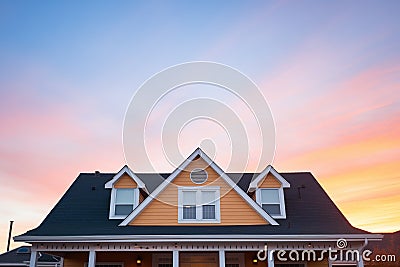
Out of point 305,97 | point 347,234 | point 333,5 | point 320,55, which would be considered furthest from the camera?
point 305,97

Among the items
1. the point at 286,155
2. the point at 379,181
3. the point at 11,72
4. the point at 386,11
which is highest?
the point at 386,11

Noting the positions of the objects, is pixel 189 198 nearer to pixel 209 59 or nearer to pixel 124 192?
pixel 124 192

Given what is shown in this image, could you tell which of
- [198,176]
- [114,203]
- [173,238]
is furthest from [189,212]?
[114,203]

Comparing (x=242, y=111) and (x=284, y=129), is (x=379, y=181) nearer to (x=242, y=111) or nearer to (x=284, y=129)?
(x=284, y=129)

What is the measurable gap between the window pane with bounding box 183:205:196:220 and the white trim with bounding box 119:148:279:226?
1.24m

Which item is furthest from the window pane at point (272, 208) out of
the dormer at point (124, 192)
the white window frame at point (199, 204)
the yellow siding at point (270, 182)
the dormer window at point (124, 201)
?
the dormer window at point (124, 201)

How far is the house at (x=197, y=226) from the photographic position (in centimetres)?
1387

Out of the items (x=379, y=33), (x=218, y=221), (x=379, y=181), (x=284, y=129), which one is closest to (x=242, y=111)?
(x=284, y=129)

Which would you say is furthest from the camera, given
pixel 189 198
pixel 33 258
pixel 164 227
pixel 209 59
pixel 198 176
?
pixel 209 59

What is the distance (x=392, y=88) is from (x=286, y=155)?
21.4 ft

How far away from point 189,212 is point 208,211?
0.76 m

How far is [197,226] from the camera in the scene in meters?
15.2

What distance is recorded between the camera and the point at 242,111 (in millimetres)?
18000

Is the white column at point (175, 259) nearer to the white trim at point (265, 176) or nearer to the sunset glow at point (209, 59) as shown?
the white trim at point (265, 176)
